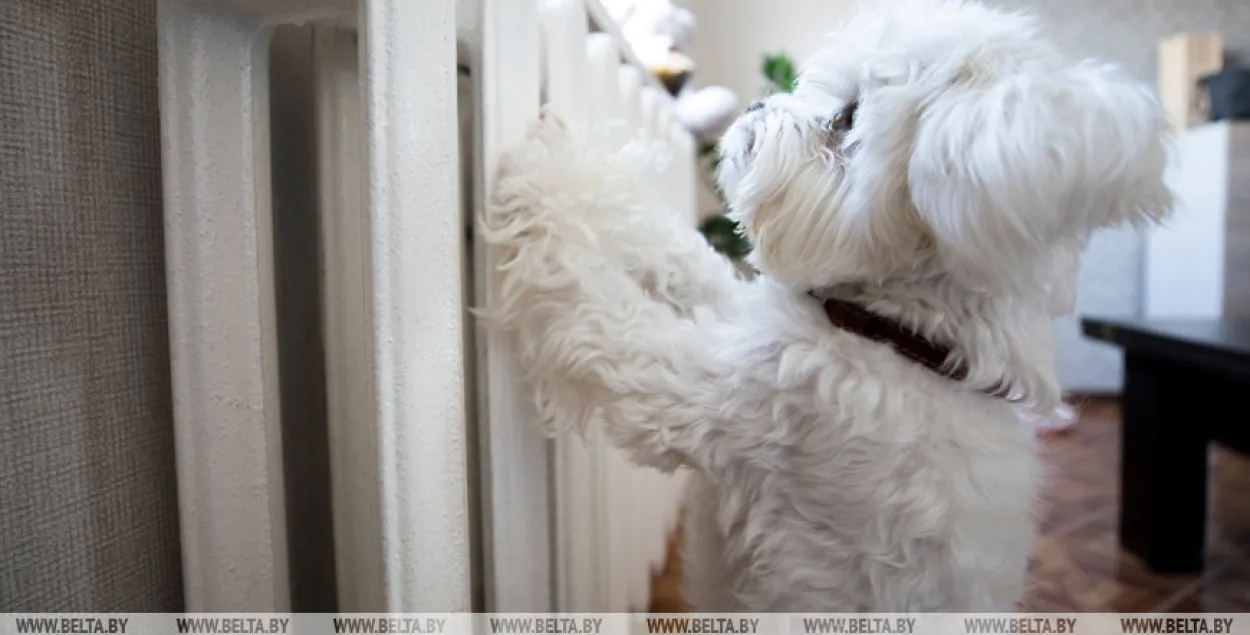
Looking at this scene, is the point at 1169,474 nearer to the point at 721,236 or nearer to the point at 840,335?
the point at 721,236

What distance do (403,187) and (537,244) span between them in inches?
6.8

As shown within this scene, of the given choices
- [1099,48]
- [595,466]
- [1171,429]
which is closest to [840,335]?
[595,466]

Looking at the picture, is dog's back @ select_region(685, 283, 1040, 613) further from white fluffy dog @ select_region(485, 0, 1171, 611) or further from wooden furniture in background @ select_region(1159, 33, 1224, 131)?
wooden furniture in background @ select_region(1159, 33, 1224, 131)

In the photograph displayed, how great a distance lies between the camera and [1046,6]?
3.12 metres

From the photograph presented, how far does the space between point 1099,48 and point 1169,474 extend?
239cm

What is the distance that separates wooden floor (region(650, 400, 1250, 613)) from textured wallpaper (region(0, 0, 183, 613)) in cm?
98

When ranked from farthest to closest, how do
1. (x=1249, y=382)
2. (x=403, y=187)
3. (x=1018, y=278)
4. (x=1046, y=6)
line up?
(x=1046, y=6) → (x=1249, y=382) → (x=1018, y=278) → (x=403, y=187)

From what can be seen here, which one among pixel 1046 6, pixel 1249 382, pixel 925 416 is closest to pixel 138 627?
pixel 925 416

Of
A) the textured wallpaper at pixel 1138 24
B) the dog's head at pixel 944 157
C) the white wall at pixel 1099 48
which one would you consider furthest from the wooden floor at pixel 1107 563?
the textured wallpaper at pixel 1138 24

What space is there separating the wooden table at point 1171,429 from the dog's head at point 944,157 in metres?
1.00

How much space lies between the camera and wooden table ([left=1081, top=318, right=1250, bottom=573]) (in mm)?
1379

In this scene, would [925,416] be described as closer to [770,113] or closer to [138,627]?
[770,113]

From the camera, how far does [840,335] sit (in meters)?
0.64

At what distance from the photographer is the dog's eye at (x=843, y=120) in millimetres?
663
